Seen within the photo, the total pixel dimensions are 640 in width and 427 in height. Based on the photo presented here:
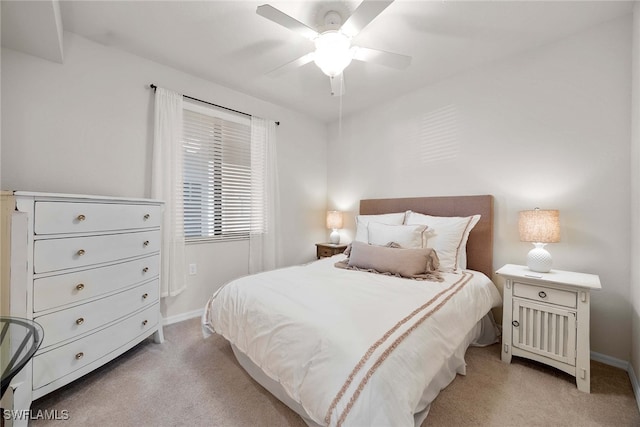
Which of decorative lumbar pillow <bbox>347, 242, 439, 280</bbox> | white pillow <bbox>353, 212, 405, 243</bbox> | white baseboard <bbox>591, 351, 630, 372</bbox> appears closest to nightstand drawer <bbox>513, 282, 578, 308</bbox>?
decorative lumbar pillow <bbox>347, 242, 439, 280</bbox>

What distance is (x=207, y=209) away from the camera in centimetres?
279

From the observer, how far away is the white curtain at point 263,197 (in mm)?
3121

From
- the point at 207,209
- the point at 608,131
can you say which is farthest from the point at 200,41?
the point at 608,131

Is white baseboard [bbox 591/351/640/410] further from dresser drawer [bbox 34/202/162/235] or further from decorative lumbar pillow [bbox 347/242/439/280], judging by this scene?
dresser drawer [bbox 34/202/162/235]

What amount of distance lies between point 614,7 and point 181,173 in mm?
3718

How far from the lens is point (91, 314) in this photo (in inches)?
61.2

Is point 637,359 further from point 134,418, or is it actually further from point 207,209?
point 207,209

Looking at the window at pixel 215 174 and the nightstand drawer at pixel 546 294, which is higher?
the window at pixel 215 174

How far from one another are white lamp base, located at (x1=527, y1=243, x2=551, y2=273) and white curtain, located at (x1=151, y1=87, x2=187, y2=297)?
3071 millimetres

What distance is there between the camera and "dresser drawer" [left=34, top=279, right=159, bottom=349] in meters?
1.38

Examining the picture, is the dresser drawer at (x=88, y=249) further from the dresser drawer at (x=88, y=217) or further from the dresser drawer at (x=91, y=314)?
the dresser drawer at (x=91, y=314)

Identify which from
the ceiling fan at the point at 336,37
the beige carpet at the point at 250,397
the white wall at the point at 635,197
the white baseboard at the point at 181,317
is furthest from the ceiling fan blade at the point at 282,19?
the white baseboard at the point at 181,317

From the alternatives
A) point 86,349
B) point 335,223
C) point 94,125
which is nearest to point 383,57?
point 335,223

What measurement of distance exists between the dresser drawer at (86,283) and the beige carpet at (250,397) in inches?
23.2
